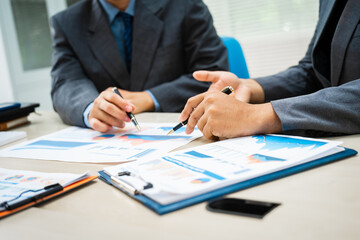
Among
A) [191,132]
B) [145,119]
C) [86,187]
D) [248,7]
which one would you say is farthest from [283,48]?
[86,187]

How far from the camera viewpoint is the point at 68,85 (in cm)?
142

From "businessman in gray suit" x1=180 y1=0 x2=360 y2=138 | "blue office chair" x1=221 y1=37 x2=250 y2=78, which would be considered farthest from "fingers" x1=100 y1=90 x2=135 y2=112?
"blue office chair" x1=221 y1=37 x2=250 y2=78

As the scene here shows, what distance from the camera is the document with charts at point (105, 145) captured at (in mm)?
790

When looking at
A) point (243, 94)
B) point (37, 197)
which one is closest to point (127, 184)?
point (37, 197)

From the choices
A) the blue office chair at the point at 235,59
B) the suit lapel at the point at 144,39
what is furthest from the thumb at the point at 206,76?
the blue office chair at the point at 235,59

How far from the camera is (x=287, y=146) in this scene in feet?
2.20

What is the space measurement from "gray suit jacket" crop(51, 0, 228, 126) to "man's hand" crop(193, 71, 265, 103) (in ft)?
1.36

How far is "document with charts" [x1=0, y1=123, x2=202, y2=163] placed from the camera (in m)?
0.79

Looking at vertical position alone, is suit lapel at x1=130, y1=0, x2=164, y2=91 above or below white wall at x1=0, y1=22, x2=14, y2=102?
above

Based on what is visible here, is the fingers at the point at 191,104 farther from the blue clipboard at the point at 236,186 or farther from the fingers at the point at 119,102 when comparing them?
the blue clipboard at the point at 236,186

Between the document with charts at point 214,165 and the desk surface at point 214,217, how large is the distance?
25 millimetres

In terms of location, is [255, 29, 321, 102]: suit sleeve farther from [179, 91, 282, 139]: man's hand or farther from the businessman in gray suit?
[179, 91, 282, 139]: man's hand

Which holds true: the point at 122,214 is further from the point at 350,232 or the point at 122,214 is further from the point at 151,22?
the point at 151,22

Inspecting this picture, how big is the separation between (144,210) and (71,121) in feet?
2.71
